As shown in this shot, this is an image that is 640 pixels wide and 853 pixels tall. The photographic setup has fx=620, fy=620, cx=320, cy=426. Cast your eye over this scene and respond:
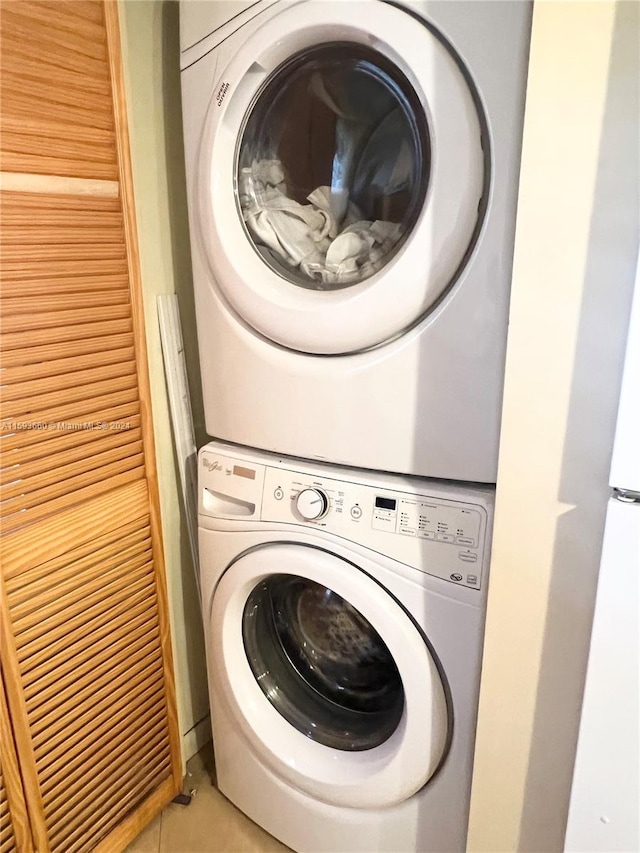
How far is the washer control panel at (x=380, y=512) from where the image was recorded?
0.96 meters

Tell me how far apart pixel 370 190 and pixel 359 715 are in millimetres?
994

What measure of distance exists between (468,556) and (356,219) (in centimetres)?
60

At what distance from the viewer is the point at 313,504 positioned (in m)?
1.07

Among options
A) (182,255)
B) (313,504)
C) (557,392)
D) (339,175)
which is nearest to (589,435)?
(557,392)

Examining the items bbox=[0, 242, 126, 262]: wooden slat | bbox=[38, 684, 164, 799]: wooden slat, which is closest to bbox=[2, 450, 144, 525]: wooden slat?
bbox=[0, 242, 126, 262]: wooden slat

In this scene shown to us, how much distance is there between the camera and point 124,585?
4.10 feet

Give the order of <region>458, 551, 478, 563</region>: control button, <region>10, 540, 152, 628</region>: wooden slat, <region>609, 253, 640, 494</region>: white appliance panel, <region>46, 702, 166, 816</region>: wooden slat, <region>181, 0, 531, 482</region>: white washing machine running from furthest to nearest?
<region>46, 702, 166, 816</region>: wooden slat, <region>10, 540, 152, 628</region>: wooden slat, <region>458, 551, 478, 563</region>: control button, <region>181, 0, 531, 482</region>: white washing machine, <region>609, 253, 640, 494</region>: white appliance panel

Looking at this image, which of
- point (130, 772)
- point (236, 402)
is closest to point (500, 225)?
point (236, 402)

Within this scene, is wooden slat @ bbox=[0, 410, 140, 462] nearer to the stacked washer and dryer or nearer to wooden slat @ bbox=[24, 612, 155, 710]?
the stacked washer and dryer

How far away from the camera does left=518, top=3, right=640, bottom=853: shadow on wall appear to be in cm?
63

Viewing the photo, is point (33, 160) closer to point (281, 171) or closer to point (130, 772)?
point (281, 171)

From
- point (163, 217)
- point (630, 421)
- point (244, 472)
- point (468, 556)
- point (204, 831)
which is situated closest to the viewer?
point (630, 421)

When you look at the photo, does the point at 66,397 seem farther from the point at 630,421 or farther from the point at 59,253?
the point at 630,421

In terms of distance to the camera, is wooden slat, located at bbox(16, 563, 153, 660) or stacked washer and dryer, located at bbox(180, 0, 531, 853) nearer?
stacked washer and dryer, located at bbox(180, 0, 531, 853)
